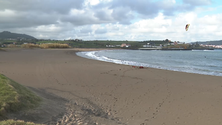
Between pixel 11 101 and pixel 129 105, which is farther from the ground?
pixel 11 101

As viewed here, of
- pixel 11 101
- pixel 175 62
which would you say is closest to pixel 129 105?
pixel 11 101

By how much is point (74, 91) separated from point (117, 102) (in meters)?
2.88

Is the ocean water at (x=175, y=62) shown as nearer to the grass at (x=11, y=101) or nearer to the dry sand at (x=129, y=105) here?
the dry sand at (x=129, y=105)

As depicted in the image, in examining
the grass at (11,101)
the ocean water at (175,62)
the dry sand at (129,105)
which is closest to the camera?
the grass at (11,101)

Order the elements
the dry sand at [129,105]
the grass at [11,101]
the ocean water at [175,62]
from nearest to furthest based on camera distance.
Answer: the grass at [11,101], the dry sand at [129,105], the ocean water at [175,62]

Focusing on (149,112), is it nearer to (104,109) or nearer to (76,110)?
(104,109)

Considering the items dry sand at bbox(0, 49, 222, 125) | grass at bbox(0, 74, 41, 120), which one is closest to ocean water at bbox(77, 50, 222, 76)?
dry sand at bbox(0, 49, 222, 125)

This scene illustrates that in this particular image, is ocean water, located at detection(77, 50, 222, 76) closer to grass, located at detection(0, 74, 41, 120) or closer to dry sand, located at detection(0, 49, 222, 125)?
dry sand, located at detection(0, 49, 222, 125)

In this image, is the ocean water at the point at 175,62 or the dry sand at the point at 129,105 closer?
the dry sand at the point at 129,105

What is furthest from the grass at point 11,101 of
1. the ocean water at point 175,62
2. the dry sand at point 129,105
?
the ocean water at point 175,62

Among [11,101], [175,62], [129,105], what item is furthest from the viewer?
[175,62]

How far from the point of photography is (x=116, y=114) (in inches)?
246

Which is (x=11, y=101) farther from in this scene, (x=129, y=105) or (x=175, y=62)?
(x=175, y=62)

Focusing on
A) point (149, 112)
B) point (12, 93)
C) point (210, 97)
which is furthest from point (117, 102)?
point (210, 97)
